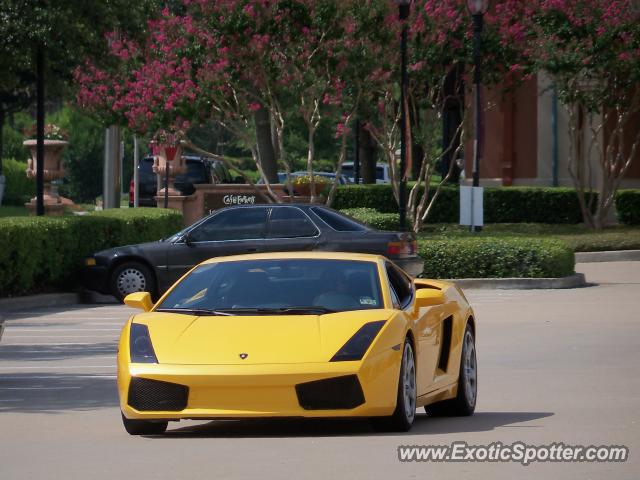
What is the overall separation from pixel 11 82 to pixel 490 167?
74.8ft

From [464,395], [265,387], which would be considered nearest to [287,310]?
[265,387]

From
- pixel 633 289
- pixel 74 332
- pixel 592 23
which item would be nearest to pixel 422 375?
pixel 74 332

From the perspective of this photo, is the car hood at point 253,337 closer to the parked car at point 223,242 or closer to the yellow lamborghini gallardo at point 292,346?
the yellow lamborghini gallardo at point 292,346

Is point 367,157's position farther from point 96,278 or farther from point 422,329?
point 422,329

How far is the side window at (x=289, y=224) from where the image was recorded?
24734 mm

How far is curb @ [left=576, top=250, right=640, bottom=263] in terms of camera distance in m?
34.1

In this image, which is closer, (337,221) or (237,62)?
(337,221)

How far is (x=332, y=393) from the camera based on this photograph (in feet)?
31.7

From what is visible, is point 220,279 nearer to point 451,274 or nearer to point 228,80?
point 451,274

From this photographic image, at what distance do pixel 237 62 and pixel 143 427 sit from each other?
24.5 m

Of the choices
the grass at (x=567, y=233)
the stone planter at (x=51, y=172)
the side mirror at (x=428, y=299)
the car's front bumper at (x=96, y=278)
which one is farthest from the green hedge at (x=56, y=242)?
the side mirror at (x=428, y=299)

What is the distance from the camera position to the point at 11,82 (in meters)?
26.7

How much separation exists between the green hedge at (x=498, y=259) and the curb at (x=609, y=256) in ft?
20.9

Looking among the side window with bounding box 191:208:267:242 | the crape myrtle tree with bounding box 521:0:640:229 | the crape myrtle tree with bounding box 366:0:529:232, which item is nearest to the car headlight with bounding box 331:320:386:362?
the side window with bounding box 191:208:267:242
